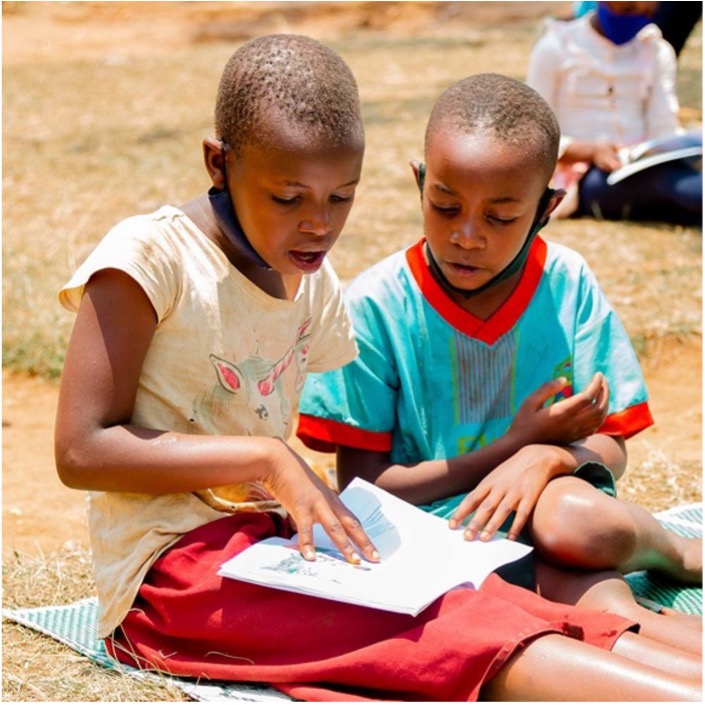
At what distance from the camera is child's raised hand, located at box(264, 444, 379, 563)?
2375 millimetres

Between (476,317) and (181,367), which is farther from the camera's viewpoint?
(476,317)

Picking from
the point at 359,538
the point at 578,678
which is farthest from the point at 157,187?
the point at 578,678

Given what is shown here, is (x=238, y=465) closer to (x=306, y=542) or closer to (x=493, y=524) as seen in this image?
(x=306, y=542)

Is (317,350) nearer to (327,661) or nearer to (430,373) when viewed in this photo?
(430,373)

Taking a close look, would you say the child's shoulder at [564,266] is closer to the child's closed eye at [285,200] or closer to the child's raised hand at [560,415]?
the child's raised hand at [560,415]

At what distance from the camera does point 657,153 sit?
6469 mm

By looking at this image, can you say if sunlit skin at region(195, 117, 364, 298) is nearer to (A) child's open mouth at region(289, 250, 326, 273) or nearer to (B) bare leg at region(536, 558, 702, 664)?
(A) child's open mouth at region(289, 250, 326, 273)

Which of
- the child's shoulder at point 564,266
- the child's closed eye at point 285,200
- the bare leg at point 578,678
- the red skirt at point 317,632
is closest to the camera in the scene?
the bare leg at point 578,678

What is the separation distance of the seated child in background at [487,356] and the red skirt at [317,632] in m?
0.44

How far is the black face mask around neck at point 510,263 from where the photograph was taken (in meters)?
3.00

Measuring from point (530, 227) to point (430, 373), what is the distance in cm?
43

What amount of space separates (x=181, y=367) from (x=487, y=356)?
0.87 m

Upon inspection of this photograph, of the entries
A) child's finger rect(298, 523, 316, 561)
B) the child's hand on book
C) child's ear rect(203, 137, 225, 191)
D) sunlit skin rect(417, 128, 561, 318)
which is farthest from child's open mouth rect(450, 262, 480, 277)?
child's finger rect(298, 523, 316, 561)

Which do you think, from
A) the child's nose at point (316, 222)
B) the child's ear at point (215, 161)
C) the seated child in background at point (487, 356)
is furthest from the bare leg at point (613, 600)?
the child's ear at point (215, 161)
